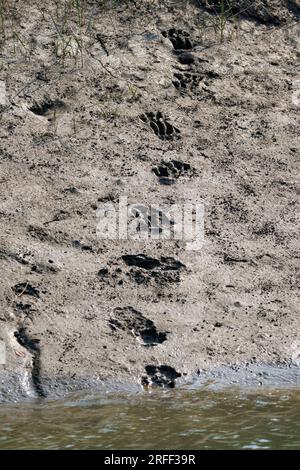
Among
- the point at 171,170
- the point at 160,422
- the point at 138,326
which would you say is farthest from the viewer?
the point at 171,170

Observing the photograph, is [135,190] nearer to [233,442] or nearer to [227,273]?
[227,273]

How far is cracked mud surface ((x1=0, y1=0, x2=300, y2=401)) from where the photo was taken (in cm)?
413

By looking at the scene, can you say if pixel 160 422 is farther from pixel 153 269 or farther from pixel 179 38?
pixel 179 38

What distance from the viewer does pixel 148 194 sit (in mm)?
4926

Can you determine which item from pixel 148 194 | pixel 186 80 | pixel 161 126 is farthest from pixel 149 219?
pixel 186 80

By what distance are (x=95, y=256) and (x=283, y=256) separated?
865 millimetres

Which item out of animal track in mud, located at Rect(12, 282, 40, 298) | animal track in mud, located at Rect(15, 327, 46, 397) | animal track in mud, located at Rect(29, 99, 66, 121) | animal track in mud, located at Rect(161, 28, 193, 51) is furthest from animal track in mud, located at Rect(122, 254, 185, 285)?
animal track in mud, located at Rect(161, 28, 193, 51)

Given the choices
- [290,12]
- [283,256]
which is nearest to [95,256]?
[283,256]

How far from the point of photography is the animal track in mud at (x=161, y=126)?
5289 mm

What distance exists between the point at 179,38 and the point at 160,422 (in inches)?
116

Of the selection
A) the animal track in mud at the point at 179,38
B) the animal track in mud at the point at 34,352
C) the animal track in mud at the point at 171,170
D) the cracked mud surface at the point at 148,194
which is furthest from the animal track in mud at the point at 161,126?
the animal track in mud at the point at 34,352

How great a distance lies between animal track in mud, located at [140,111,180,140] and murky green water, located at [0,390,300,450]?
5.75ft

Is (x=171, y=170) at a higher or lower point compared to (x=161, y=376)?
higher

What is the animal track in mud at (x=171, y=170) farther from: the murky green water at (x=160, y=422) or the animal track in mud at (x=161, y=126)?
the murky green water at (x=160, y=422)
